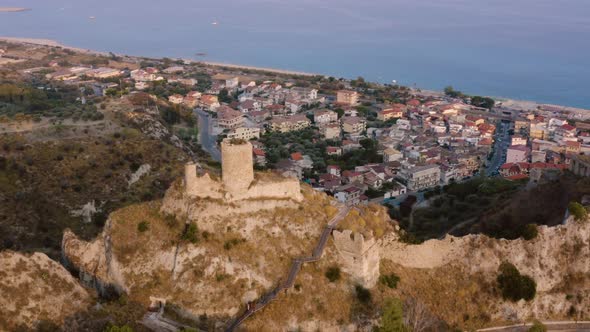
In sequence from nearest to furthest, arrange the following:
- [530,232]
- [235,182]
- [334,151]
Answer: [235,182] → [530,232] → [334,151]

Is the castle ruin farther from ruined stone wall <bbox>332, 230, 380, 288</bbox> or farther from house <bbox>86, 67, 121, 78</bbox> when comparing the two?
house <bbox>86, 67, 121, 78</bbox>

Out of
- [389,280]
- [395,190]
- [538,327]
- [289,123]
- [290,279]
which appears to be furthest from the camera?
[289,123]

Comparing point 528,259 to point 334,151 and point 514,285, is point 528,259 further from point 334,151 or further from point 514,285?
point 334,151

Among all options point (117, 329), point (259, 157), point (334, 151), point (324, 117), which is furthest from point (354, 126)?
point (117, 329)

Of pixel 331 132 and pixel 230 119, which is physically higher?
pixel 230 119

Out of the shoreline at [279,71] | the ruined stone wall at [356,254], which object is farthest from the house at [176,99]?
the ruined stone wall at [356,254]

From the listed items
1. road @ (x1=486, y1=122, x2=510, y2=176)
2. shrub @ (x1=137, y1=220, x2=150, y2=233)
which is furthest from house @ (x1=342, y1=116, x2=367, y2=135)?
shrub @ (x1=137, y1=220, x2=150, y2=233)

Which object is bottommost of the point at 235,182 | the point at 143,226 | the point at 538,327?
the point at 538,327

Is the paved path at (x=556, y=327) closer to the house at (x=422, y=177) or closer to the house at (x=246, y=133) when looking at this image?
the house at (x=422, y=177)
